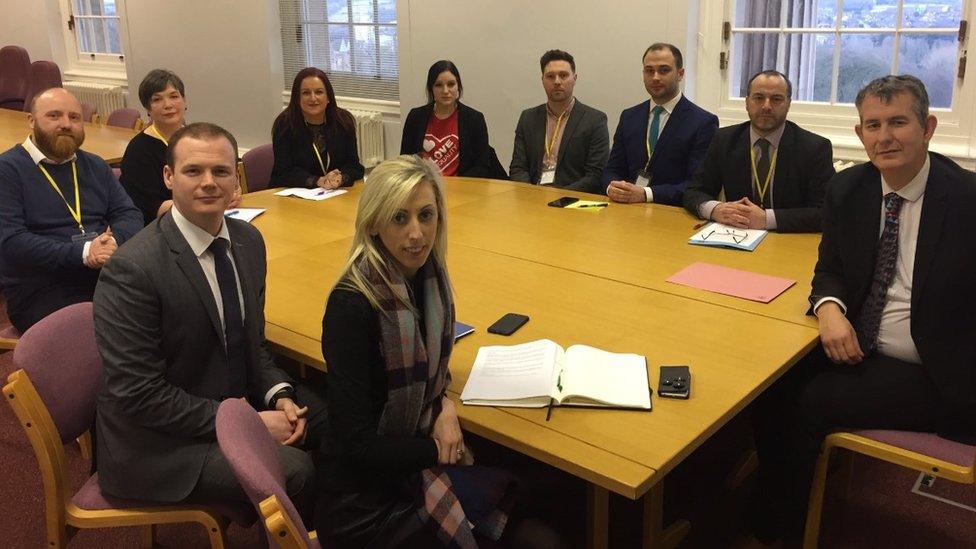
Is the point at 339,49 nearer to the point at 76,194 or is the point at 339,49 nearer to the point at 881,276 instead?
the point at 76,194

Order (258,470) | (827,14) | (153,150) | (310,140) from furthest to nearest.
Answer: (310,140) < (827,14) < (153,150) < (258,470)

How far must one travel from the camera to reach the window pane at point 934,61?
4039 mm

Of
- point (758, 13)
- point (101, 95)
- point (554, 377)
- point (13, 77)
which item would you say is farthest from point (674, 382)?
point (101, 95)

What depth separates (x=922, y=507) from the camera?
8.93 feet

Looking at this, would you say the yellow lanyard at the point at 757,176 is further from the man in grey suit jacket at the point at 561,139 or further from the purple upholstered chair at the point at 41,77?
the purple upholstered chair at the point at 41,77

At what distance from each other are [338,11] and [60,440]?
198 inches

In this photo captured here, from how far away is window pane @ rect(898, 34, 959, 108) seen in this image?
4039 mm

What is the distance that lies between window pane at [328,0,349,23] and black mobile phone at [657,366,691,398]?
5097mm

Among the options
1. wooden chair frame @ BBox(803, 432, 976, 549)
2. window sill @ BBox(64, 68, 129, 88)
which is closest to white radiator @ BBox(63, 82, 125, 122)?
window sill @ BBox(64, 68, 129, 88)

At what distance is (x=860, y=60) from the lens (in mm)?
4328

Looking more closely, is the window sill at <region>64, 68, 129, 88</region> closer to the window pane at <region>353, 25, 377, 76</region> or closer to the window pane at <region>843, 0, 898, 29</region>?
the window pane at <region>353, 25, 377, 76</region>

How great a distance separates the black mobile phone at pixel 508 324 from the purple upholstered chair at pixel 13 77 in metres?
6.96

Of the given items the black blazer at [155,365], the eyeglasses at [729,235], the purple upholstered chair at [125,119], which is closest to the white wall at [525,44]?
the eyeglasses at [729,235]

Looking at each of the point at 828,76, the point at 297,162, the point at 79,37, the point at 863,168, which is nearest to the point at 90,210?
the point at 297,162
